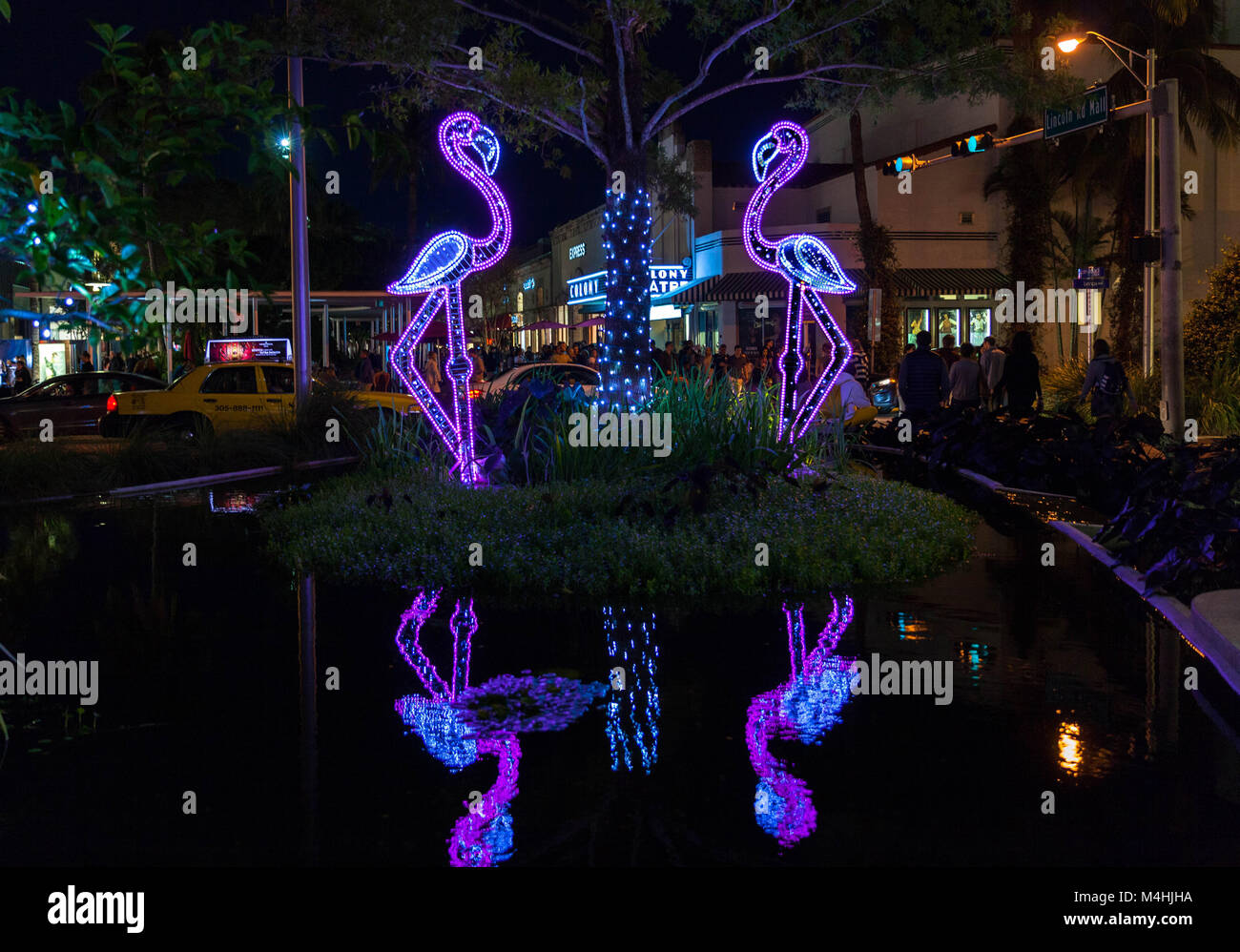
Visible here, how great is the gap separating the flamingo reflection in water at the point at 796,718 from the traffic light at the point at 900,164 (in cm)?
2328

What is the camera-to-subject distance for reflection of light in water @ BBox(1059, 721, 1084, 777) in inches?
215

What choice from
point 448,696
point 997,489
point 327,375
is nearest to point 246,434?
point 327,375

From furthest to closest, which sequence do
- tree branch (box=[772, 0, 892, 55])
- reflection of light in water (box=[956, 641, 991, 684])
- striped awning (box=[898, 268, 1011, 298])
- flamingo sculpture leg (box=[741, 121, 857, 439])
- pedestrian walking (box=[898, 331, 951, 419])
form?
striped awning (box=[898, 268, 1011, 298]), pedestrian walking (box=[898, 331, 951, 419]), tree branch (box=[772, 0, 892, 55]), flamingo sculpture leg (box=[741, 121, 857, 439]), reflection of light in water (box=[956, 641, 991, 684])

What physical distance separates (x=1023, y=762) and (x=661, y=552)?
4.59 meters

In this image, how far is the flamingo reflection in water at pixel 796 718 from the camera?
4.91 m

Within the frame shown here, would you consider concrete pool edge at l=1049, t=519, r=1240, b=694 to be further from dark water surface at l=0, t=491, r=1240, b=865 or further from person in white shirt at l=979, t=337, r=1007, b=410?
person in white shirt at l=979, t=337, r=1007, b=410

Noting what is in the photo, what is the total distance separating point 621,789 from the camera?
17.2 ft

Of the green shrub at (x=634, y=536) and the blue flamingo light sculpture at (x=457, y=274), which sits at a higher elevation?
the blue flamingo light sculpture at (x=457, y=274)

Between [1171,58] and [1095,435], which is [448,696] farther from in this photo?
[1171,58]

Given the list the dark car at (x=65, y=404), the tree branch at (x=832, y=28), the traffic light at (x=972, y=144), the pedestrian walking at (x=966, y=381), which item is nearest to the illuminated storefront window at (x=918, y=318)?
the traffic light at (x=972, y=144)

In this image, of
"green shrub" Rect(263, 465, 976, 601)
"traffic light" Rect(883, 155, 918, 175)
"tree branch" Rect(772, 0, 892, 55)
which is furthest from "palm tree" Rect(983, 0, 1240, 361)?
"green shrub" Rect(263, 465, 976, 601)

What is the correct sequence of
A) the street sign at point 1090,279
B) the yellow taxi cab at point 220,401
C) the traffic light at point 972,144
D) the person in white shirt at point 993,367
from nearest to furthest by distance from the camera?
the yellow taxi cab at point 220,401 → the street sign at point 1090,279 → the person in white shirt at point 993,367 → the traffic light at point 972,144

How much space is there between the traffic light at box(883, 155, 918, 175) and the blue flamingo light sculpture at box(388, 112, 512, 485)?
58.3 feet

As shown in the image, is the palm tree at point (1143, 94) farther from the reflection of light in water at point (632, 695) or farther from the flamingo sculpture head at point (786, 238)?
the reflection of light in water at point (632, 695)
